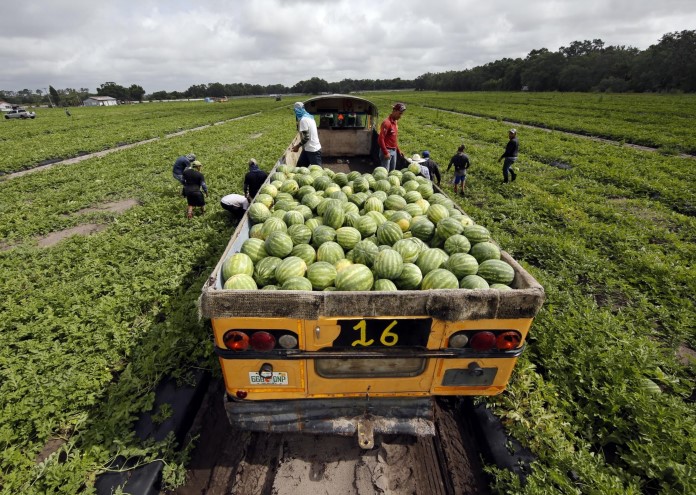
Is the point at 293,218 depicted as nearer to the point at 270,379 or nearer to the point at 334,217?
the point at 334,217

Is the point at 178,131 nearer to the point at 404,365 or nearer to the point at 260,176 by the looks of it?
the point at 260,176

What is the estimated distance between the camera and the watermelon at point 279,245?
342 centimetres

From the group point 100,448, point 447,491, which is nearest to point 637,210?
point 447,491

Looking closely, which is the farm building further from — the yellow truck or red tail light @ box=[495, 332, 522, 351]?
red tail light @ box=[495, 332, 522, 351]

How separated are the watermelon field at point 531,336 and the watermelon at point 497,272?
1434 millimetres

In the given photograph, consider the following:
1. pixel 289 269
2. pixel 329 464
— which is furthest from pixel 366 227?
pixel 329 464

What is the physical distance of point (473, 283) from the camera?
2.82 metres

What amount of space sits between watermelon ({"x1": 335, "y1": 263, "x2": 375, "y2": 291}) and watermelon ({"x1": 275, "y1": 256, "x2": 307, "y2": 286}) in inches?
14.9

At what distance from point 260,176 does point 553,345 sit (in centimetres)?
654

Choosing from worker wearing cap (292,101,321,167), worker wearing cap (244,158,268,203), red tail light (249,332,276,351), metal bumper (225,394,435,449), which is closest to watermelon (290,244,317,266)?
red tail light (249,332,276,351)

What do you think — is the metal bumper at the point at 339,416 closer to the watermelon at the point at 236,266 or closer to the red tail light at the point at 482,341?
the red tail light at the point at 482,341

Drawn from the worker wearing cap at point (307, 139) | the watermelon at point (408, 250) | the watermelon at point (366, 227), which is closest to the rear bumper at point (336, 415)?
the watermelon at point (408, 250)

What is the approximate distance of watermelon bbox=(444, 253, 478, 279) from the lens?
120 inches

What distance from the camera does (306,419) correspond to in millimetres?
2936
